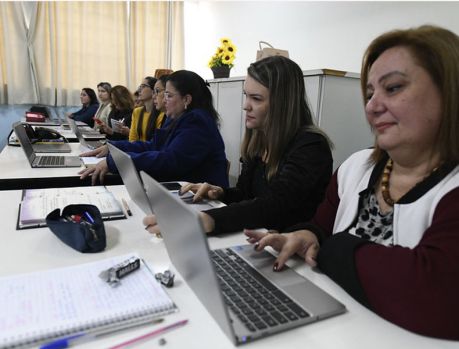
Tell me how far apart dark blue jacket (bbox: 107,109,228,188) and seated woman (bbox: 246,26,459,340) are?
1019mm

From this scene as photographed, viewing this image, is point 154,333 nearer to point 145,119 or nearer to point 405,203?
point 405,203

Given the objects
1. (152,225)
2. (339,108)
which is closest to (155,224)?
(152,225)

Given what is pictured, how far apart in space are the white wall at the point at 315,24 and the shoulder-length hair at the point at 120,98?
4.73ft

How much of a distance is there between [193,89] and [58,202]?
1132mm

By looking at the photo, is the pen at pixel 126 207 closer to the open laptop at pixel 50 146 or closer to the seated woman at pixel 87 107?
the open laptop at pixel 50 146

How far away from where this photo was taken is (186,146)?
186 centimetres

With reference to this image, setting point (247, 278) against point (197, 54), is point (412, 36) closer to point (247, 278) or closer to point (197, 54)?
point (247, 278)

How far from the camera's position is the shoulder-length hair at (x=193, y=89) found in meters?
2.08

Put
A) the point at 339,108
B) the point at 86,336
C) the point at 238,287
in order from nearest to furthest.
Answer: the point at 86,336
the point at 238,287
the point at 339,108

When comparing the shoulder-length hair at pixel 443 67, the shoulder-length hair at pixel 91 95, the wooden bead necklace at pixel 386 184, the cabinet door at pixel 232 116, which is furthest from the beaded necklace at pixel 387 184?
the shoulder-length hair at pixel 91 95

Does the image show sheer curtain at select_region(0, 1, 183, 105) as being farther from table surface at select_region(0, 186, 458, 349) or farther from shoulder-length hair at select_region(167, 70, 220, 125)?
table surface at select_region(0, 186, 458, 349)

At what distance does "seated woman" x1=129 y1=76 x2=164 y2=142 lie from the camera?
3.07 metres

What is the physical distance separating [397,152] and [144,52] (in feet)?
18.2

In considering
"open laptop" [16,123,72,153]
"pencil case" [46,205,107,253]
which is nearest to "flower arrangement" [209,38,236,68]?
"open laptop" [16,123,72,153]
